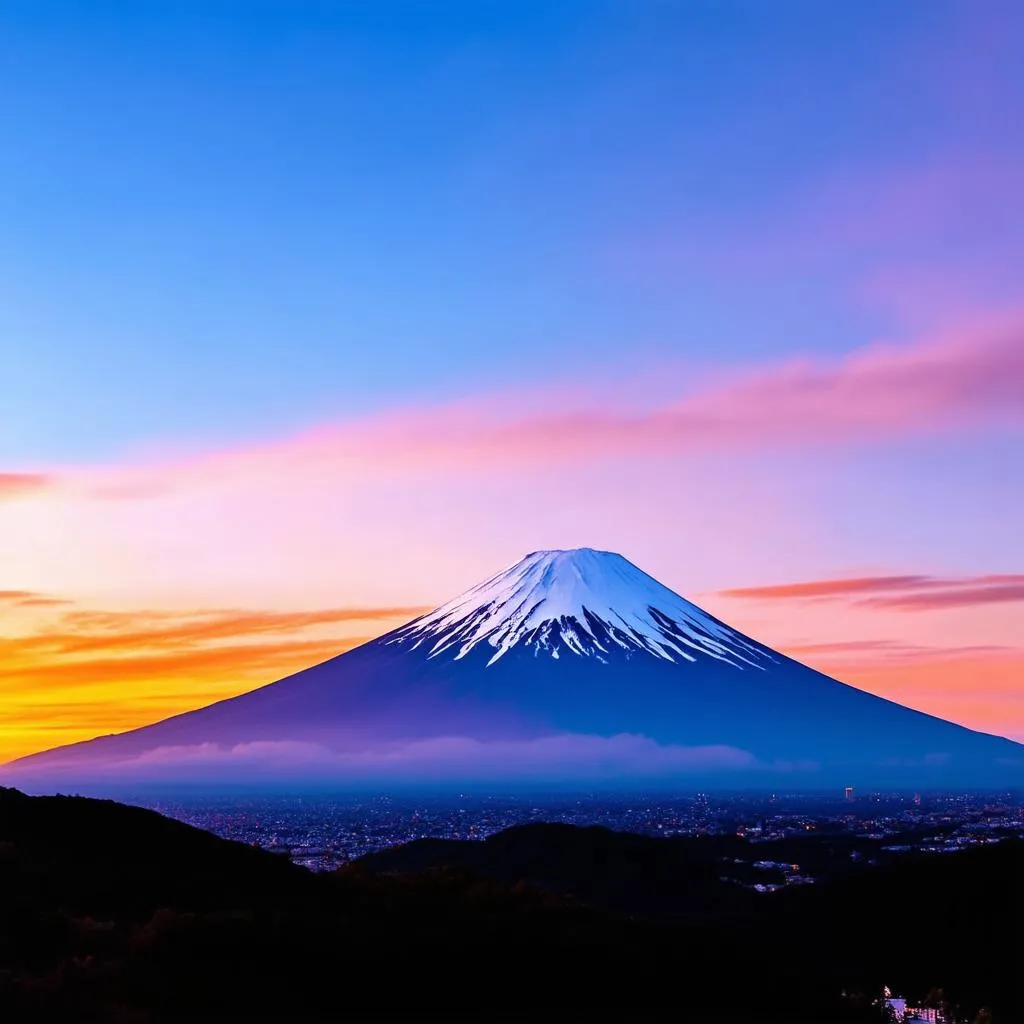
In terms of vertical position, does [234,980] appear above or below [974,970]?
above

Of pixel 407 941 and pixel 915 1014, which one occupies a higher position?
pixel 407 941

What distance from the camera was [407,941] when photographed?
1259 inches

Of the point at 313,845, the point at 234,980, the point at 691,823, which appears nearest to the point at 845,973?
the point at 234,980

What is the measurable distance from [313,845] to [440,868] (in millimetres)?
61703

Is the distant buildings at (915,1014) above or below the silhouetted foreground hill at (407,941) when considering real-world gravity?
below

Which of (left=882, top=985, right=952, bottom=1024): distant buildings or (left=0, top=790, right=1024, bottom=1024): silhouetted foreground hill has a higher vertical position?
(left=0, top=790, right=1024, bottom=1024): silhouetted foreground hill

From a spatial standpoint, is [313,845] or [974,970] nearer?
[974,970]

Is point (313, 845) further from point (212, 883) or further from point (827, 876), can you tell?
point (212, 883)

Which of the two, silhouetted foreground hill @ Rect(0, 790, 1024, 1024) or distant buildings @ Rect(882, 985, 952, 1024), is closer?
silhouetted foreground hill @ Rect(0, 790, 1024, 1024)

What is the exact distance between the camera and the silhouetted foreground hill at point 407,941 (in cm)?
2752

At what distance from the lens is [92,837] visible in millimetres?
46812

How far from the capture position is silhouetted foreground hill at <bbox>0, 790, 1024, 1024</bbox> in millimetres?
27516

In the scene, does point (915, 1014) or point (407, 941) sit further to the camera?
point (915, 1014)

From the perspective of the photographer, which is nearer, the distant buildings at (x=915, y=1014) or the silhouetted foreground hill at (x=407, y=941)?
the silhouetted foreground hill at (x=407, y=941)
